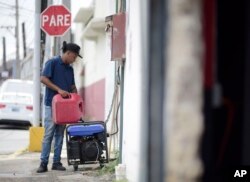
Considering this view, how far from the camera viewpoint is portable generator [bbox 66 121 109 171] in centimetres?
724

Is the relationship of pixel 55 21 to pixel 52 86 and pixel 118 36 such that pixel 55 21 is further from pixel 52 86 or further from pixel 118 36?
pixel 118 36

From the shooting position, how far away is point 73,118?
7.17m

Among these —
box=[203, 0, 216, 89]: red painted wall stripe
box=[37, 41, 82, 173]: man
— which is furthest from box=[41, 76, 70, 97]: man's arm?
box=[203, 0, 216, 89]: red painted wall stripe

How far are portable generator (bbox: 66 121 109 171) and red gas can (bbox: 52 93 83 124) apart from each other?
127mm

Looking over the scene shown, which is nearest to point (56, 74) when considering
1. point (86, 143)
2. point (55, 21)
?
point (86, 143)

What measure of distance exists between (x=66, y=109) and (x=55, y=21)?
126 inches

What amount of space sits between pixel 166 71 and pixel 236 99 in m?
0.36

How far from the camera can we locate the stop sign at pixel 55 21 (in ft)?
32.5

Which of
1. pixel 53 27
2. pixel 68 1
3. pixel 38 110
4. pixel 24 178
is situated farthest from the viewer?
pixel 68 1

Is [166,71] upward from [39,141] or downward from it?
upward

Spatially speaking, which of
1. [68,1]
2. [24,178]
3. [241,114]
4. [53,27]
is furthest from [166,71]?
[68,1]

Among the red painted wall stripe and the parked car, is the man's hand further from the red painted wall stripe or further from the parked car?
the parked car

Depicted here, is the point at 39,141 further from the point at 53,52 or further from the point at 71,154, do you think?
the point at 71,154

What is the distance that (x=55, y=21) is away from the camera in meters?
9.89
